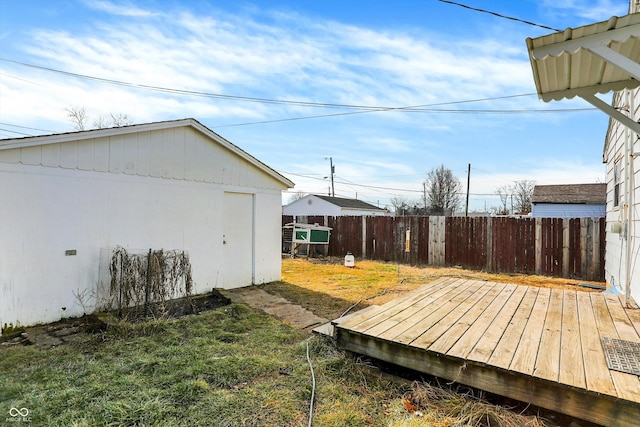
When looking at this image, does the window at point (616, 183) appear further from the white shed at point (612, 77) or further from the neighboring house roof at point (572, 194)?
the neighboring house roof at point (572, 194)

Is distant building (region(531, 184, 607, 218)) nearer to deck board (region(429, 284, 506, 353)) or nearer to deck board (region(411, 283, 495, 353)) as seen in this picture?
deck board (region(429, 284, 506, 353))

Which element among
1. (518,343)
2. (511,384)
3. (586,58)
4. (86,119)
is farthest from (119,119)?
(511,384)

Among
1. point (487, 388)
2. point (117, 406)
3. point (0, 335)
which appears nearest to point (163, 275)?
point (0, 335)

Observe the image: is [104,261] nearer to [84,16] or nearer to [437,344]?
[437,344]

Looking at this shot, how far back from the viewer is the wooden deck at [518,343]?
1.96m

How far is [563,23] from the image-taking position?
5.82 meters

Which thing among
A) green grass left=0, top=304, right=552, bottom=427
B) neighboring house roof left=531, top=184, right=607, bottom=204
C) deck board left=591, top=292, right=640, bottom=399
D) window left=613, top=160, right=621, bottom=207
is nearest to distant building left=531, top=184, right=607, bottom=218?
neighboring house roof left=531, top=184, right=607, bottom=204

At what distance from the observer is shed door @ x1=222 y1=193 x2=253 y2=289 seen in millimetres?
6539

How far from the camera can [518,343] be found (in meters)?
2.59

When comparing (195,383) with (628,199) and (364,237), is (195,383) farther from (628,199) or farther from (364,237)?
(364,237)

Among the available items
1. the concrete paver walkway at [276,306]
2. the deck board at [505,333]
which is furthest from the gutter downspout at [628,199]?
the concrete paver walkway at [276,306]

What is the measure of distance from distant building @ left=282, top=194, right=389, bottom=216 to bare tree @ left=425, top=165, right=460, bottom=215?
26.8 feet

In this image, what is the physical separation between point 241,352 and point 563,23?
25.0 ft

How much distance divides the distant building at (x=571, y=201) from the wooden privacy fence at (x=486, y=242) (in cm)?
1219
